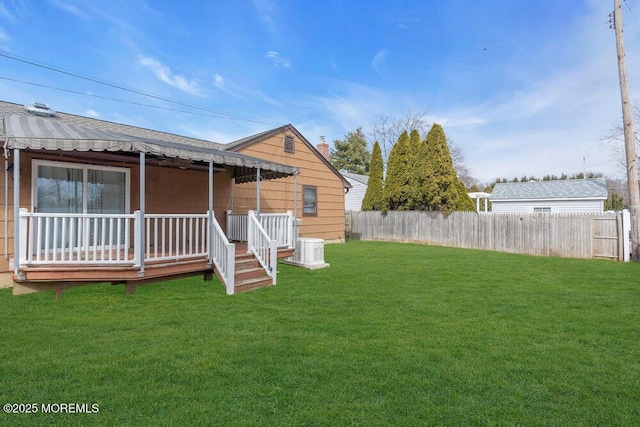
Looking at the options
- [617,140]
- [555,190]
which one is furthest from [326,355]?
[555,190]

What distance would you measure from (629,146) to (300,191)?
10130 mm

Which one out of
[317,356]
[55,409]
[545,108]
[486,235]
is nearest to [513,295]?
[317,356]

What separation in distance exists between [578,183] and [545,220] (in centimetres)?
1241

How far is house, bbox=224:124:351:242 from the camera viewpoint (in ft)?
34.4

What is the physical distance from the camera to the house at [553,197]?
19.3 m

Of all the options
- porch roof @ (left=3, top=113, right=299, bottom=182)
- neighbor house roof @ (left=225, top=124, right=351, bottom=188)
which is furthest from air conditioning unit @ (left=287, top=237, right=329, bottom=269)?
neighbor house roof @ (left=225, top=124, right=351, bottom=188)

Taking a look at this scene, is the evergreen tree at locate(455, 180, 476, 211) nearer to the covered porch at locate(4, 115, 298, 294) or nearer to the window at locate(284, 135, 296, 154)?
the window at locate(284, 135, 296, 154)

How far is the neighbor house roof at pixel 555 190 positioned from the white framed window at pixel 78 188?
22.5 metres

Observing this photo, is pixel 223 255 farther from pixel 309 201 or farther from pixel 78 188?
pixel 309 201

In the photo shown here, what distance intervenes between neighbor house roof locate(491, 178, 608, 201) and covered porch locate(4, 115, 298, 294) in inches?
770

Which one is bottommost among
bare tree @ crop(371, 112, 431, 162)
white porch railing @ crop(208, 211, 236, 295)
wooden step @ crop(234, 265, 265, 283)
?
wooden step @ crop(234, 265, 265, 283)

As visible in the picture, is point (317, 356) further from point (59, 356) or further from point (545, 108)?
point (545, 108)

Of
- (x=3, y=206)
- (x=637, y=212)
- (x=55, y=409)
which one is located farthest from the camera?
(x=637, y=212)

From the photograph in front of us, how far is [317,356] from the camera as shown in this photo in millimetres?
3285
